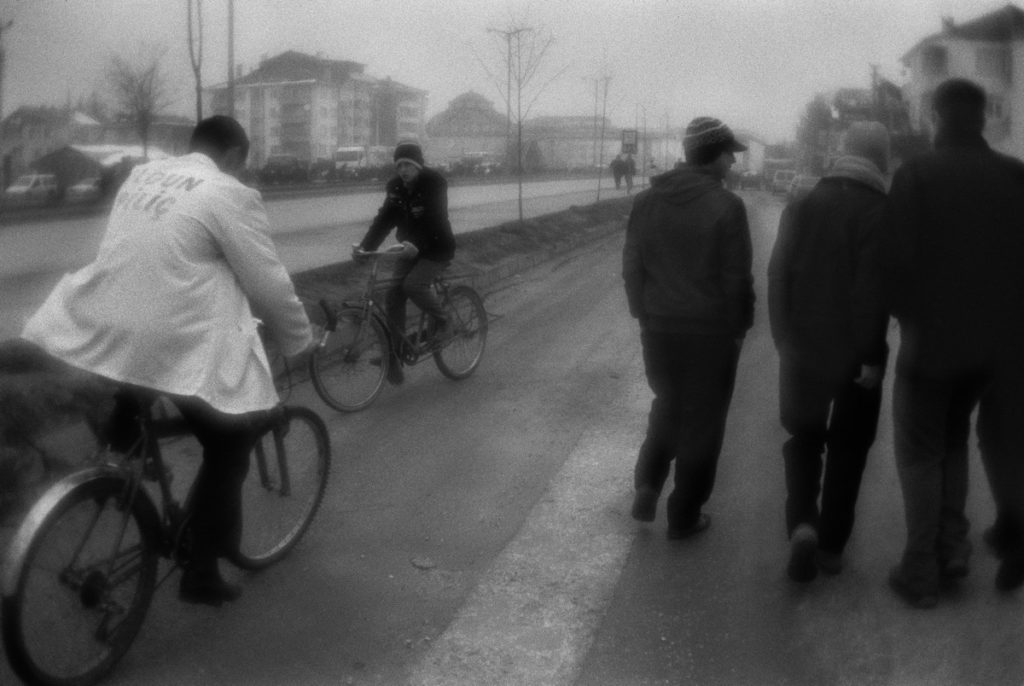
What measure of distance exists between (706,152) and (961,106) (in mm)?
1040

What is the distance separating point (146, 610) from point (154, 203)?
4.35 ft

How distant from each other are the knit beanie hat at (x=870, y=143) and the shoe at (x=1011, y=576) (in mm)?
1498

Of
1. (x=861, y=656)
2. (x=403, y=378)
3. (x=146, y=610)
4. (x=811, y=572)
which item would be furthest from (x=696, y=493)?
(x=403, y=378)

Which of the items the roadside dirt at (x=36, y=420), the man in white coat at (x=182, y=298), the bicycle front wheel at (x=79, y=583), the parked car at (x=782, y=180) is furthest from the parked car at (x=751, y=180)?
the bicycle front wheel at (x=79, y=583)

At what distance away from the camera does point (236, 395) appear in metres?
3.88

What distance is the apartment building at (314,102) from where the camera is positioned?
99938mm

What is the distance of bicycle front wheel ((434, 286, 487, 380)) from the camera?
8758mm

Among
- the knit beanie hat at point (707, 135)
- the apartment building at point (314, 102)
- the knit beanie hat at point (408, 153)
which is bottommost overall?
the knit beanie hat at point (408, 153)

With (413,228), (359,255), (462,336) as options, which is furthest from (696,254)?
(462,336)

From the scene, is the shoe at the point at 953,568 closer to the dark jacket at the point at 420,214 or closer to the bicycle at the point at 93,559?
the bicycle at the point at 93,559

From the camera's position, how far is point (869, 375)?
14.2 ft

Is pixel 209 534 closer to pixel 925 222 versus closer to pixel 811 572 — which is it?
pixel 811 572

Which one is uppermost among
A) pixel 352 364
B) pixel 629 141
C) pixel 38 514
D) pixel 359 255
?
pixel 629 141

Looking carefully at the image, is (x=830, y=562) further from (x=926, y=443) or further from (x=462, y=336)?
(x=462, y=336)
